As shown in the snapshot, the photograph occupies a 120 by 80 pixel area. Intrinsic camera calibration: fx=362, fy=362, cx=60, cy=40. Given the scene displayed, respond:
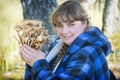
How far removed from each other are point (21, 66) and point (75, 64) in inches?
62.5

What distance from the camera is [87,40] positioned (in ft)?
4.41

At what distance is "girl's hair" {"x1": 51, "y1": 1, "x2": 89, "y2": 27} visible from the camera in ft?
4.58

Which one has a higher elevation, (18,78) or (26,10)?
(26,10)

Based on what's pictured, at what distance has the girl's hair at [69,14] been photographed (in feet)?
4.58

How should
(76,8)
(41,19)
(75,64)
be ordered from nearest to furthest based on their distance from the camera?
(75,64) < (76,8) < (41,19)

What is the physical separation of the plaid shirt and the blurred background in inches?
55.9

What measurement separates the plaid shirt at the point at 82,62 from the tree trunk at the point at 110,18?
4.70 feet

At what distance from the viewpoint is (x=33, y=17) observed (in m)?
2.78

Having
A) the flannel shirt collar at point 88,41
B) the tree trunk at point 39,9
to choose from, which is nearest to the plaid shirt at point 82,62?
the flannel shirt collar at point 88,41

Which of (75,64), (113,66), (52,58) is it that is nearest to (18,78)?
(113,66)

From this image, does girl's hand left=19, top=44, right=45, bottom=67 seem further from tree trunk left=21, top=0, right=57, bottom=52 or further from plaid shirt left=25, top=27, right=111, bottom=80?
tree trunk left=21, top=0, right=57, bottom=52

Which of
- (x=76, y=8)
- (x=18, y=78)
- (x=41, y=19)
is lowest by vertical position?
(x=18, y=78)

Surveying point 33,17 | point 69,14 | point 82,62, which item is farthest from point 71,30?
point 33,17

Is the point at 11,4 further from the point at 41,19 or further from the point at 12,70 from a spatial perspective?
the point at 12,70
